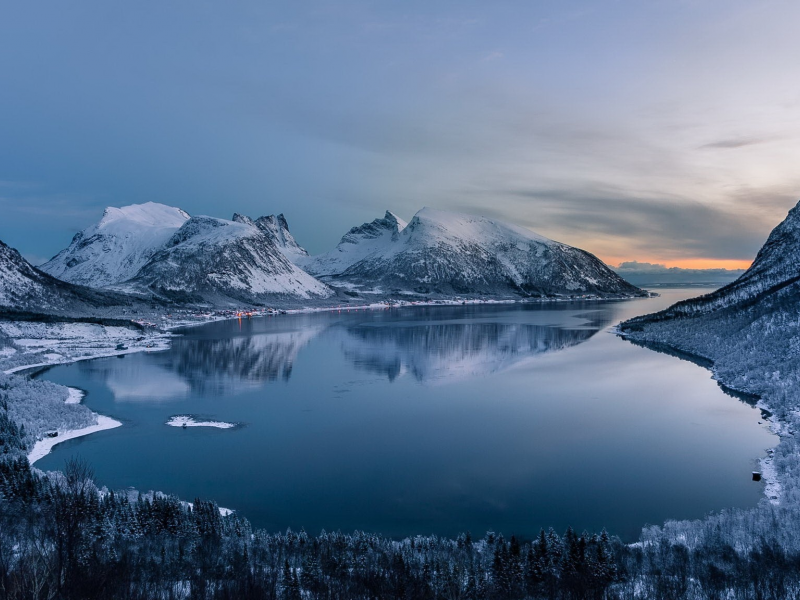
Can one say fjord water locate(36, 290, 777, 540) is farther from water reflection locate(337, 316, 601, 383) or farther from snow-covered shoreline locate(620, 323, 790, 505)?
water reflection locate(337, 316, 601, 383)

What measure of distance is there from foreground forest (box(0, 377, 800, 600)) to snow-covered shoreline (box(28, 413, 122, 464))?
8548mm

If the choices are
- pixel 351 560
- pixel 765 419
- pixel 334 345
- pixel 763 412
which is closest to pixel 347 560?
pixel 351 560

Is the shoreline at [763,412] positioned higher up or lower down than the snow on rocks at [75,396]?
higher up

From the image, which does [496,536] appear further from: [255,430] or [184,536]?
[255,430]

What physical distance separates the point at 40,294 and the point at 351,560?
11526 cm

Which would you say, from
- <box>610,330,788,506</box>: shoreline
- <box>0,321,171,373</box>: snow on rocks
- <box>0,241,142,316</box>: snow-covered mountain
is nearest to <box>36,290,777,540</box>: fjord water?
<box>610,330,788,506</box>: shoreline

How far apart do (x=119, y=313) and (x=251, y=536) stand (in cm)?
10682

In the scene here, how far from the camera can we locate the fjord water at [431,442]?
20.6m

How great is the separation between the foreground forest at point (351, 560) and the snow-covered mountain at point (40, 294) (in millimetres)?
98025

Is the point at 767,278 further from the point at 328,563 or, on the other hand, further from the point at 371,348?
the point at 328,563

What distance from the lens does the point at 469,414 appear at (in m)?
35.2

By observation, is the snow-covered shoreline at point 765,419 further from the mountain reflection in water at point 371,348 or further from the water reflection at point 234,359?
the water reflection at point 234,359

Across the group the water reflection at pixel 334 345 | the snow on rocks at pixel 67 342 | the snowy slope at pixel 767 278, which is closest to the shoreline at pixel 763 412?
the snowy slope at pixel 767 278

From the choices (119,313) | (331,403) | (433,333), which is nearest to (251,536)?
(331,403)
